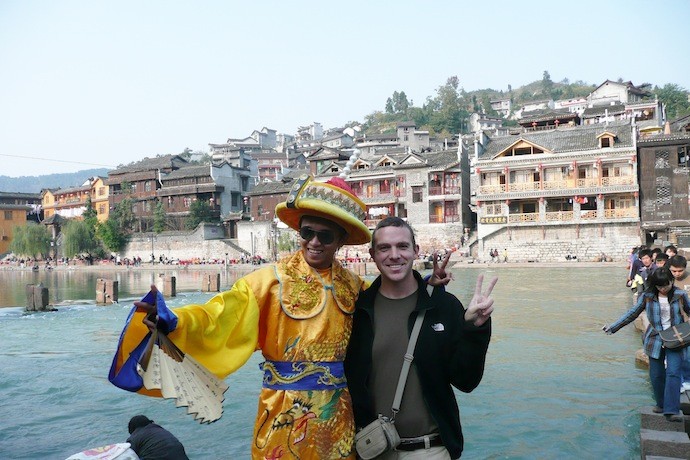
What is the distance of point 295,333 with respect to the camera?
11.6 ft

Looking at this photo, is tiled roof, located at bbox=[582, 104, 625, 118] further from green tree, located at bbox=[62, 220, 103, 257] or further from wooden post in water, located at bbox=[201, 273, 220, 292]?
green tree, located at bbox=[62, 220, 103, 257]

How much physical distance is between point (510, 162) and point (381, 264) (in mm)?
45277

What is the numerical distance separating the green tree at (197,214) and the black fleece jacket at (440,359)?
63331 millimetres

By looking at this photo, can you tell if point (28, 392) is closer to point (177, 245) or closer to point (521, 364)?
point (521, 364)

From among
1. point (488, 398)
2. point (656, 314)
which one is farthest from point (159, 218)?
point (656, 314)

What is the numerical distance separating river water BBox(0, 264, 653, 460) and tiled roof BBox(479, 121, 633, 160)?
96.0 ft

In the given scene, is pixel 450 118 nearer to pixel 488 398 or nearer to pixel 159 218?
pixel 159 218

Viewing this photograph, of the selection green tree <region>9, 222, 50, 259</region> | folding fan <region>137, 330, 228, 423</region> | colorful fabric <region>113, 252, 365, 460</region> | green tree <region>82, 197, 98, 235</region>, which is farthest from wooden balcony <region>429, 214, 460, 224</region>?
folding fan <region>137, 330, 228, 423</region>

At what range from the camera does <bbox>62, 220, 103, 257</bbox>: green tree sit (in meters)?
64.2

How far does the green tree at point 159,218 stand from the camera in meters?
66.1

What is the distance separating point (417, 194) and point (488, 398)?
144 feet

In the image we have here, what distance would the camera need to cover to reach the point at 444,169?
5041 cm

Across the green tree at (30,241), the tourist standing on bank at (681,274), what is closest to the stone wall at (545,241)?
the green tree at (30,241)

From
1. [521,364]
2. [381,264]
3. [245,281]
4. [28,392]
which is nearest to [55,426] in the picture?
[28,392]
